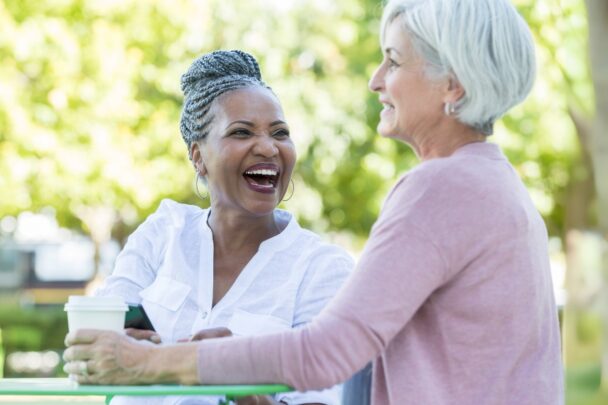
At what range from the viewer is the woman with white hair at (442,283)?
7.02ft

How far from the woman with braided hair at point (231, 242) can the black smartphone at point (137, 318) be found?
0.22 m

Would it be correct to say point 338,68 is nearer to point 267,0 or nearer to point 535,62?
point 267,0

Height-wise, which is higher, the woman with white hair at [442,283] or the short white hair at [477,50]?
the short white hair at [477,50]

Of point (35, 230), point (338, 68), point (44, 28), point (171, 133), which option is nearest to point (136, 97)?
point (171, 133)

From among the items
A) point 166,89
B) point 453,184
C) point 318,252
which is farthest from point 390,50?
point 166,89

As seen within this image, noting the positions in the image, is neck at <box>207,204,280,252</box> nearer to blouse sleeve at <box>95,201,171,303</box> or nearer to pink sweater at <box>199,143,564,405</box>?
blouse sleeve at <box>95,201,171,303</box>

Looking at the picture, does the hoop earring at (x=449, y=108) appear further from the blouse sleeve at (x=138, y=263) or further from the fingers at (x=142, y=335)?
the blouse sleeve at (x=138, y=263)

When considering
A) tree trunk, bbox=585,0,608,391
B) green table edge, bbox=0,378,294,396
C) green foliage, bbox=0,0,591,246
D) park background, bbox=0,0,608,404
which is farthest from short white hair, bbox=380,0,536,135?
green foliage, bbox=0,0,591,246

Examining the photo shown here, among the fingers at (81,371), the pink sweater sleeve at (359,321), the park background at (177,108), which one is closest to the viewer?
the pink sweater sleeve at (359,321)

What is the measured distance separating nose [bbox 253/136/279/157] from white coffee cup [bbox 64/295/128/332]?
0.95 meters

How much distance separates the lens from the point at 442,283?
2.19 m

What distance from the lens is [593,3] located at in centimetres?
860

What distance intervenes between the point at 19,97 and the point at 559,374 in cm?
1374

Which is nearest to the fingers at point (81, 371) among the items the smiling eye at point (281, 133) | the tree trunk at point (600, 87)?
the smiling eye at point (281, 133)
